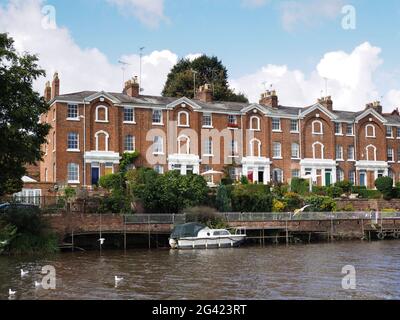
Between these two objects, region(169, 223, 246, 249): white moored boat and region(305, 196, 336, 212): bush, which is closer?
region(169, 223, 246, 249): white moored boat

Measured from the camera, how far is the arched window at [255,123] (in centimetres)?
6681

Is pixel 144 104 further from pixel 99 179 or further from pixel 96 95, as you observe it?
pixel 99 179

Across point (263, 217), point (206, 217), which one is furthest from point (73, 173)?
point (263, 217)

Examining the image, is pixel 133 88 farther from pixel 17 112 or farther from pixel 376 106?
pixel 376 106

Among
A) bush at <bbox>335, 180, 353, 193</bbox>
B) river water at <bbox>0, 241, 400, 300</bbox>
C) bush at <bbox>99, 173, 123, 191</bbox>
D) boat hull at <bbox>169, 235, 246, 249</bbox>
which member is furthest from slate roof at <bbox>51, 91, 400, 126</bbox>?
river water at <bbox>0, 241, 400, 300</bbox>

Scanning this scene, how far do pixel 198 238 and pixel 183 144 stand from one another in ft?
62.0

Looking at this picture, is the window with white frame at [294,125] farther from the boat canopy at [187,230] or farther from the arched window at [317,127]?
the boat canopy at [187,230]

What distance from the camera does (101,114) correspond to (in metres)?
59.8

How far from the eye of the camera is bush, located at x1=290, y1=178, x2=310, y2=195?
6263cm

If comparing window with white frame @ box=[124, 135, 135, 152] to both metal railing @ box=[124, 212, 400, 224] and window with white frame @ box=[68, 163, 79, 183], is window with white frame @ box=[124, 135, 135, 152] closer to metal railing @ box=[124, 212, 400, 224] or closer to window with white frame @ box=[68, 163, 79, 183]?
window with white frame @ box=[68, 163, 79, 183]

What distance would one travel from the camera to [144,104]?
6162cm

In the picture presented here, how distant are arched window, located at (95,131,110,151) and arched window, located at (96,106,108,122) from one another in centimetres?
134

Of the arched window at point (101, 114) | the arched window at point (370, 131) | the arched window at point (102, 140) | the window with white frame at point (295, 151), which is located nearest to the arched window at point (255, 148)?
the window with white frame at point (295, 151)
